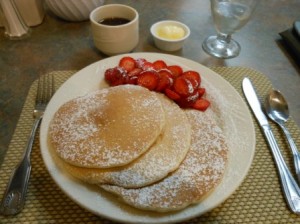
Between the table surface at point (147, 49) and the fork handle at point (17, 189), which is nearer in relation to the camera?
the fork handle at point (17, 189)

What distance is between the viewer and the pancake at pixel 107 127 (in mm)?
790

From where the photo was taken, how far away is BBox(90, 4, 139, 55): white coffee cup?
1.31 metres

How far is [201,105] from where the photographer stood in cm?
102

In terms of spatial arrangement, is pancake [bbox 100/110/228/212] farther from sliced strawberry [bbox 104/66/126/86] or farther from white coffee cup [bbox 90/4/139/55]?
white coffee cup [bbox 90/4/139/55]

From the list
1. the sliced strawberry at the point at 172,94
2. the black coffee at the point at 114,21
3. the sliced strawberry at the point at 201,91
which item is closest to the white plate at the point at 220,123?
the sliced strawberry at the point at 201,91

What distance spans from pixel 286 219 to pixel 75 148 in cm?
68

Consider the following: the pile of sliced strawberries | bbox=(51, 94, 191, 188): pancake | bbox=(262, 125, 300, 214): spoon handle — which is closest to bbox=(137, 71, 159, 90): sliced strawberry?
the pile of sliced strawberries

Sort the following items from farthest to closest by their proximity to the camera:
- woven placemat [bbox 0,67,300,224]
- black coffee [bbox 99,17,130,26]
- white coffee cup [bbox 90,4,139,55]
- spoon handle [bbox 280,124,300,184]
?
1. black coffee [bbox 99,17,130,26]
2. white coffee cup [bbox 90,4,139,55]
3. spoon handle [bbox 280,124,300,184]
4. woven placemat [bbox 0,67,300,224]

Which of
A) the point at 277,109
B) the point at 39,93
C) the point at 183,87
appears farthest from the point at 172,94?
the point at 39,93

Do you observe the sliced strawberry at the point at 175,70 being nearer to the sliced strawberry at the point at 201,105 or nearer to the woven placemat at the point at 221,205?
the sliced strawberry at the point at 201,105

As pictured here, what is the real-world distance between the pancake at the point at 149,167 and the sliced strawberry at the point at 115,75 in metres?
0.33

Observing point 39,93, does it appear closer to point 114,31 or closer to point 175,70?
point 114,31

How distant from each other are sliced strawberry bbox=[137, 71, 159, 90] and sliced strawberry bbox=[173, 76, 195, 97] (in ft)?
0.25

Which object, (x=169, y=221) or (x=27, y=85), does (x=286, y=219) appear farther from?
(x=27, y=85)
